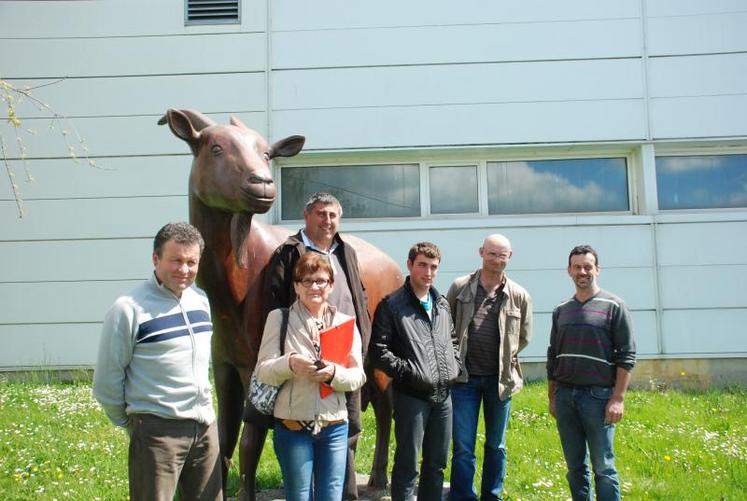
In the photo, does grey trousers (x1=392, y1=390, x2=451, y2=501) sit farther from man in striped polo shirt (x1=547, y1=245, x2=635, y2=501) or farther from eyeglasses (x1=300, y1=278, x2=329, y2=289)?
eyeglasses (x1=300, y1=278, x2=329, y2=289)

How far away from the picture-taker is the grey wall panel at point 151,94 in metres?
7.88

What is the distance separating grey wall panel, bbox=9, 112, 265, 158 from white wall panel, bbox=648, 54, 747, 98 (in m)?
5.38

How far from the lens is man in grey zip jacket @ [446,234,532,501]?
3803 millimetres

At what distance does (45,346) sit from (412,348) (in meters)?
6.39

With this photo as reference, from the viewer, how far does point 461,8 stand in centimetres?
786

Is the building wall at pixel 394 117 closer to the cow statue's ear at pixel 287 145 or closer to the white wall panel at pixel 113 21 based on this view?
the white wall panel at pixel 113 21

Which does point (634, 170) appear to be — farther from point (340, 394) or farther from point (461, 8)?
point (340, 394)

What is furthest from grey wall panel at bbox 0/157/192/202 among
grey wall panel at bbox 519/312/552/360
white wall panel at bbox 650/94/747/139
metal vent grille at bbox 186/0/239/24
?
white wall panel at bbox 650/94/747/139

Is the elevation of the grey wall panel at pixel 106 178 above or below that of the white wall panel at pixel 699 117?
below

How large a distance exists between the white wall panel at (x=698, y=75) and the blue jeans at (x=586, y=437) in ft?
18.9

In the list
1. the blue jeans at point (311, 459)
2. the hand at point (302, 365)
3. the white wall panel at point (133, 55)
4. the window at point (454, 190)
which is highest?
the white wall panel at point (133, 55)

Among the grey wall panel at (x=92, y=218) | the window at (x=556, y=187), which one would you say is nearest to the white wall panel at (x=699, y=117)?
the window at (x=556, y=187)

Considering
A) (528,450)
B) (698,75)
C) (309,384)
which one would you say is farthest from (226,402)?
(698,75)

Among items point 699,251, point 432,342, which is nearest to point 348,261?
point 432,342
